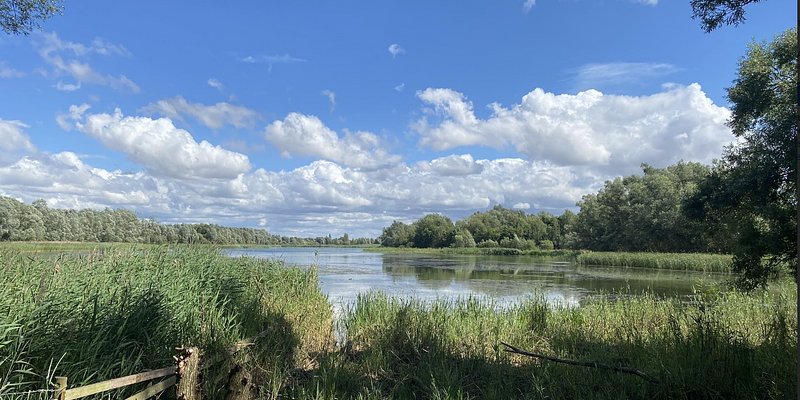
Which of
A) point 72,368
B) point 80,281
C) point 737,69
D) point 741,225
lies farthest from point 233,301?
point 737,69

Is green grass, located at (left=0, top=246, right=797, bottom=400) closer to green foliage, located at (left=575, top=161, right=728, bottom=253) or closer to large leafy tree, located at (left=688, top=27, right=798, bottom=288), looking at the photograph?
large leafy tree, located at (left=688, top=27, right=798, bottom=288)

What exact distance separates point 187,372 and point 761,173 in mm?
8254

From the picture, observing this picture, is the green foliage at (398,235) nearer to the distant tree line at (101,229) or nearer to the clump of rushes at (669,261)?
the clump of rushes at (669,261)

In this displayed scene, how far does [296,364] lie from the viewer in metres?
5.77

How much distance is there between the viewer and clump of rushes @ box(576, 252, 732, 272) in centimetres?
2484

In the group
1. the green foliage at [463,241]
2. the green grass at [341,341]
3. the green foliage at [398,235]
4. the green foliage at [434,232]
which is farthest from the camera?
the green foliage at [398,235]

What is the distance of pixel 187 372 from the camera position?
3520mm

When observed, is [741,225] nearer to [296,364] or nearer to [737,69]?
[737,69]

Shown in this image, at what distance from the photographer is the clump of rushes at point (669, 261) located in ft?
81.5

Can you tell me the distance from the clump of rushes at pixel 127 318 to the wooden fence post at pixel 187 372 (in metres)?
0.57

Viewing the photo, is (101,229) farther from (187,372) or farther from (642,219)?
(642,219)

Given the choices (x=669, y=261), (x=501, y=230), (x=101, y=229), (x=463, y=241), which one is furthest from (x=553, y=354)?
(x=501, y=230)

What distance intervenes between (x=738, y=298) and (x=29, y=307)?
11.7m

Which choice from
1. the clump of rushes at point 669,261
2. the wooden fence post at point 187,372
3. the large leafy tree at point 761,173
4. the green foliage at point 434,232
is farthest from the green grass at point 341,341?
the green foliage at point 434,232
